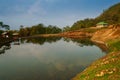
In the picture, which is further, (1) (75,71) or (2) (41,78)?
(1) (75,71)

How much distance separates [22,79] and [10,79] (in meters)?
2.14

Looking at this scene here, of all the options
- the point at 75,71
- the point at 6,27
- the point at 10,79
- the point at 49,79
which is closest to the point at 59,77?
the point at 49,79

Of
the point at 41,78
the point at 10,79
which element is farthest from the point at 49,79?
the point at 10,79

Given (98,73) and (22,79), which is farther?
(22,79)

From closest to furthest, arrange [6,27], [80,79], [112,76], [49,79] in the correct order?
[112,76] → [80,79] → [49,79] → [6,27]

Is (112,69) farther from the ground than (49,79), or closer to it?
farther from the ground

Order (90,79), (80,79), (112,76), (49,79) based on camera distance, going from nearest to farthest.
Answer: (112,76) < (90,79) < (80,79) < (49,79)

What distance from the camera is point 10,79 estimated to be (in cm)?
3506

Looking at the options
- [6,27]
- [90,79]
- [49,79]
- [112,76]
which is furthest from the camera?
[6,27]

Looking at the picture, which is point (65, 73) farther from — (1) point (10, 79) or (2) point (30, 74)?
(1) point (10, 79)

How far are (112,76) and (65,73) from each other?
1430cm

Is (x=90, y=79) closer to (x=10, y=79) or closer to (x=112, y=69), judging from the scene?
(x=112, y=69)

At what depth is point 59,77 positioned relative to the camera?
112 feet

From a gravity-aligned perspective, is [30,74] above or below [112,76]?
below
